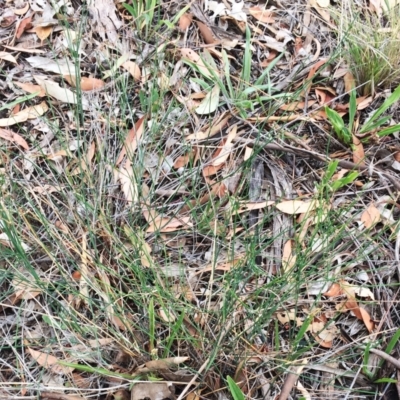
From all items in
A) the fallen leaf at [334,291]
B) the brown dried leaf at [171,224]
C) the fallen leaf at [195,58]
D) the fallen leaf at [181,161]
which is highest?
the fallen leaf at [195,58]

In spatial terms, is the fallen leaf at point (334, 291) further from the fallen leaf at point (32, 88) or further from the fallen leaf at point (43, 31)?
the fallen leaf at point (43, 31)

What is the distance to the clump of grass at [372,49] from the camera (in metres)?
1.47

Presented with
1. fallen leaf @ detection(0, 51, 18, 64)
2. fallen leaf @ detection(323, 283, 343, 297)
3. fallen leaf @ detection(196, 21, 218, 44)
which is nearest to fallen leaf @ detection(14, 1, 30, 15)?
fallen leaf @ detection(0, 51, 18, 64)

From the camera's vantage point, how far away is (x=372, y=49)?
144cm

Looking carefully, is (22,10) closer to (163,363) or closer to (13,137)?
(13,137)

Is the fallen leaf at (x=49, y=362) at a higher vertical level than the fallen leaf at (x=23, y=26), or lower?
lower

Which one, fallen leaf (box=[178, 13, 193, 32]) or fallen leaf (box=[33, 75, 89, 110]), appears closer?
fallen leaf (box=[33, 75, 89, 110])

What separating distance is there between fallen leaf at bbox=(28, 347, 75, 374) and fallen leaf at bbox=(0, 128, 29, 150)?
22.0 inches

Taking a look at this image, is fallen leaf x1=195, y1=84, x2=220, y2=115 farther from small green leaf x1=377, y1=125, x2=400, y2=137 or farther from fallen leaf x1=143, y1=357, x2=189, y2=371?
fallen leaf x1=143, y1=357, x2=189, y2=371

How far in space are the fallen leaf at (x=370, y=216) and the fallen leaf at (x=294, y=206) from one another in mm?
123

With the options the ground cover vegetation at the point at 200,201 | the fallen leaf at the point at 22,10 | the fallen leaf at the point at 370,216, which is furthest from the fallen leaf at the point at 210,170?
the fallen leaf at the point at 22,10

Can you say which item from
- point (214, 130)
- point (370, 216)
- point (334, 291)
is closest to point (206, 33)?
point (214, 130)

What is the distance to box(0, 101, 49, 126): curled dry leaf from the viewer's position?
1.49 m

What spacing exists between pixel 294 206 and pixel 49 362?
0.68 m
